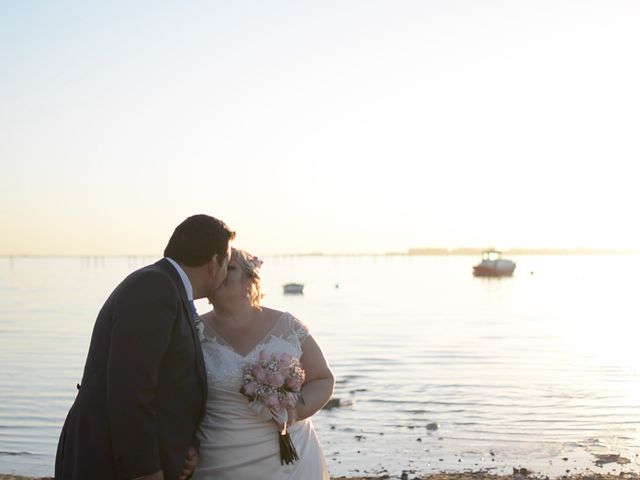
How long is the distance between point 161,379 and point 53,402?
17304 millimetres

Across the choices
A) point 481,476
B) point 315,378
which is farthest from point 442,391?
point 315,378

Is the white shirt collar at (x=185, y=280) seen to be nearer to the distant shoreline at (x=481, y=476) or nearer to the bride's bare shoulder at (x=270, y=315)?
the bride's bare shoulder at (x=270, y=315)

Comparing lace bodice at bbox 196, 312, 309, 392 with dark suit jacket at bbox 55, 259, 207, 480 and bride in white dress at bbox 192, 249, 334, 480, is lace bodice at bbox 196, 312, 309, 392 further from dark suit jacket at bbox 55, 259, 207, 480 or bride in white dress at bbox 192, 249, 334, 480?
dark suit jacket at bbox 55, 259, 207, 480

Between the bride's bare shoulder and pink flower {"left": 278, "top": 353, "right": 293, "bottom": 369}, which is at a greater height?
the bride's bare shoulder

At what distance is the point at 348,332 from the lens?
41531 mm

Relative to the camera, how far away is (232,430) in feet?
15.3

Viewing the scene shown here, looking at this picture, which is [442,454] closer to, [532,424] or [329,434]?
[329,434]

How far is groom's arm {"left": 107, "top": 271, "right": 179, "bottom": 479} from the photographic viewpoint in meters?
3.87

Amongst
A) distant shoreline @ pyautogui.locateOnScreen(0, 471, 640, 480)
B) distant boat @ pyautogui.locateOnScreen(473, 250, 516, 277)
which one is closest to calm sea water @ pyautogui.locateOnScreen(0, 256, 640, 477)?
distant shoreline @ pyautogui.locateOnScreen(0, 471, 640, 480)

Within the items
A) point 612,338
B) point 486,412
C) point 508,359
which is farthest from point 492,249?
point 486,412

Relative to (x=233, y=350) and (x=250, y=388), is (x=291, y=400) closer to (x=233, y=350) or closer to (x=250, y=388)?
(x=250, y=388)

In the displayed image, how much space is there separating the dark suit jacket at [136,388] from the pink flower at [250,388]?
465 mm

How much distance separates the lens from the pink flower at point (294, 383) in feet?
15.2

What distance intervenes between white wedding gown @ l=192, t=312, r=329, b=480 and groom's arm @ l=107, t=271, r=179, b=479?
2.35 ft
